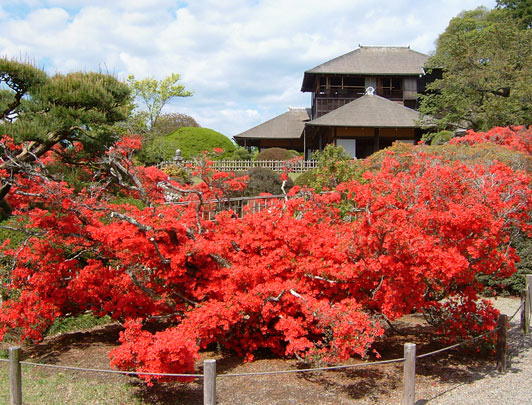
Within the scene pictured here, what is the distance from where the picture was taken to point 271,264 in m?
6.34

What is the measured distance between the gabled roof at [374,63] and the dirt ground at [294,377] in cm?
2663

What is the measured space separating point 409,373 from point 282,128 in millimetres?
30342

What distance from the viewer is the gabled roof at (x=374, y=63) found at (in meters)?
31.5

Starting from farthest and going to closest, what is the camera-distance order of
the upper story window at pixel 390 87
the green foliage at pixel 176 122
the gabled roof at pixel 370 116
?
the green foliage at pixel 176 122
the upper story window at pixel 390 87
the gabled roof at pixel 370 116

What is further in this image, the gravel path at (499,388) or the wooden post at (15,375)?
the gravel path at (499,388)

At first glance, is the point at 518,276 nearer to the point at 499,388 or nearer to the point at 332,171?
the point at 332,171

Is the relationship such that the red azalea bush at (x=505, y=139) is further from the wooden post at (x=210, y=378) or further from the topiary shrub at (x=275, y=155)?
the wooden post at (x=210, y=378)

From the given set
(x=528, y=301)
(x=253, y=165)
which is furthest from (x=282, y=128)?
(x=528, y=301)

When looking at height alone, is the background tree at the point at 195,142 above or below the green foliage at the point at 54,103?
above

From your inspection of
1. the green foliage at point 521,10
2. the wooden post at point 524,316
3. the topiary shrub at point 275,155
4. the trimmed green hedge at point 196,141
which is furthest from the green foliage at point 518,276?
the green foliage at point 521,10

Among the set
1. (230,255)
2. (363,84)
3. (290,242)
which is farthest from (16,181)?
→ (363,84)

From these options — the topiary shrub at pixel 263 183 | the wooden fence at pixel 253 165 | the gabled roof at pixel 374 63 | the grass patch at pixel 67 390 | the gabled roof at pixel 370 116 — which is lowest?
the grass patch at pixel 67 390

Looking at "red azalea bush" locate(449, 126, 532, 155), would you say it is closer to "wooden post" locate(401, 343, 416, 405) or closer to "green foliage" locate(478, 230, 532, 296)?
"green foliage" locate(478, 230, 532, 296)

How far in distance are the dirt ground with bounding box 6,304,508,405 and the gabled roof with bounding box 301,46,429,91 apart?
1048 inches
